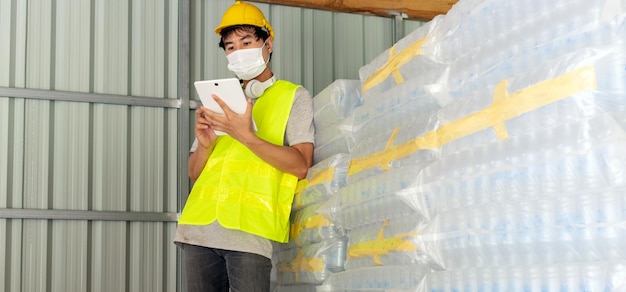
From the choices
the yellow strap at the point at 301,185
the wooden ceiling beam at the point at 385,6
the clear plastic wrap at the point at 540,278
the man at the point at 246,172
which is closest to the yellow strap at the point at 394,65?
the man at the point at 246,172

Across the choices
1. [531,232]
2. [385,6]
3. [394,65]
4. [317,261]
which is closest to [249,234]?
[317,261]

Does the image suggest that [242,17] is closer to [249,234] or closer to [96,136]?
[249,234]

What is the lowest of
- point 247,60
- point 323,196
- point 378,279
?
point 378,279

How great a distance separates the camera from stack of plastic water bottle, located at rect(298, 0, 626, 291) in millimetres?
2143

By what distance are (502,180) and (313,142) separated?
174cm

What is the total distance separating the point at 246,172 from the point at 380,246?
86 cm

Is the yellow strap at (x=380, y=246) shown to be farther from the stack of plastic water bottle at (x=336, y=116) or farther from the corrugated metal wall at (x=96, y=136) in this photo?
the corrugated metal wall at (x=96, y=136)

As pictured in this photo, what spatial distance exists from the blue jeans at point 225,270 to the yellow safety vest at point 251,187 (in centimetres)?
12

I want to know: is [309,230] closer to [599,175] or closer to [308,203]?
[308,203]

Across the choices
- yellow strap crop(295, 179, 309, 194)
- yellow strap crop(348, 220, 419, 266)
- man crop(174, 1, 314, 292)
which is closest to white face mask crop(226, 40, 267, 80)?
man crop(174, 1, 314, 292)

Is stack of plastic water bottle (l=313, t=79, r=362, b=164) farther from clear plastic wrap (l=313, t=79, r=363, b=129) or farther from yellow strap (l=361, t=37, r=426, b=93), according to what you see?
yellow strap (l=361, t=37, r=426, b=93)

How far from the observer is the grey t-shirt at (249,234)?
3828 mm

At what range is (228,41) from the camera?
432 centimetres

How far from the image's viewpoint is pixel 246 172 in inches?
157
